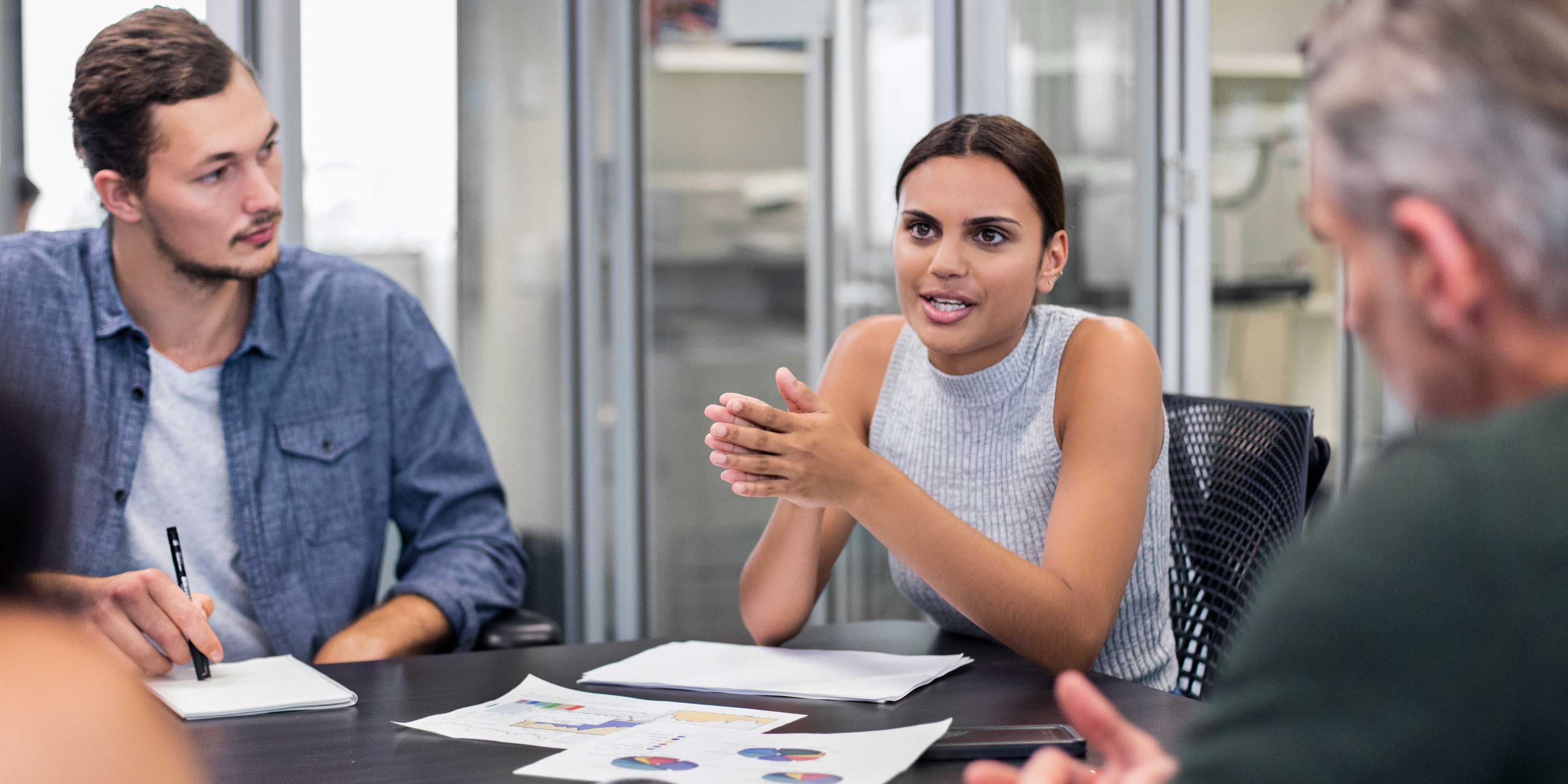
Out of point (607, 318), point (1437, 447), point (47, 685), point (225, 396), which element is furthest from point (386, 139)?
point (1437, 447)

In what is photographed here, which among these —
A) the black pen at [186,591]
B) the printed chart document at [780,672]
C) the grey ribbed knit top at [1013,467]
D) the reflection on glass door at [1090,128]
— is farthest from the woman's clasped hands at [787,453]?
the reflection on glass door at [1090,128]

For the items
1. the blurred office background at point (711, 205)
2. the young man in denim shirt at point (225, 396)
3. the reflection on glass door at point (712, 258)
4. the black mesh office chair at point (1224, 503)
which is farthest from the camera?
the reflection on glass door at point (712, 258)

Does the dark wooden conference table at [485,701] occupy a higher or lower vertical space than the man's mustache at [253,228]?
lower

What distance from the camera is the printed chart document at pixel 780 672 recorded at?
1.26 metres

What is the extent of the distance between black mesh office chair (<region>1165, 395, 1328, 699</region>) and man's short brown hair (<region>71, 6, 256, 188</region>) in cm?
150

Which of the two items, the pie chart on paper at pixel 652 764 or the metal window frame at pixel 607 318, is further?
the metal window frame at pixel 607 318

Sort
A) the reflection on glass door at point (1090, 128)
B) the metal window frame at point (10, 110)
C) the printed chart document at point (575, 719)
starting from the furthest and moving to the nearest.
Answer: the reflection on glass door at point (1090, 128), the metal window frame at point (10, 110), the printed chart document at point (575, 719)

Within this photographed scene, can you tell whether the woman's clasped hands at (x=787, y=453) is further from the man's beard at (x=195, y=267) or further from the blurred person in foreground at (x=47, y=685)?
the man's beard at (x=195, y=267)

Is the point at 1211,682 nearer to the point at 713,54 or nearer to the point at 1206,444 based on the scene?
the point at 1206,444

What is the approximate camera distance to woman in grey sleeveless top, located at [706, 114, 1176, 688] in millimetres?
1374

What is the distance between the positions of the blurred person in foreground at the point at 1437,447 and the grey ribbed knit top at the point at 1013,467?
1.02 m

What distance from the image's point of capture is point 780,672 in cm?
135

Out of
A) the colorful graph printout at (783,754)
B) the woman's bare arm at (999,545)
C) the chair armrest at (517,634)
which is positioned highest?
the woman's bare arm at (999,545)

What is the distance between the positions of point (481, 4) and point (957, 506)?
2.29 m
